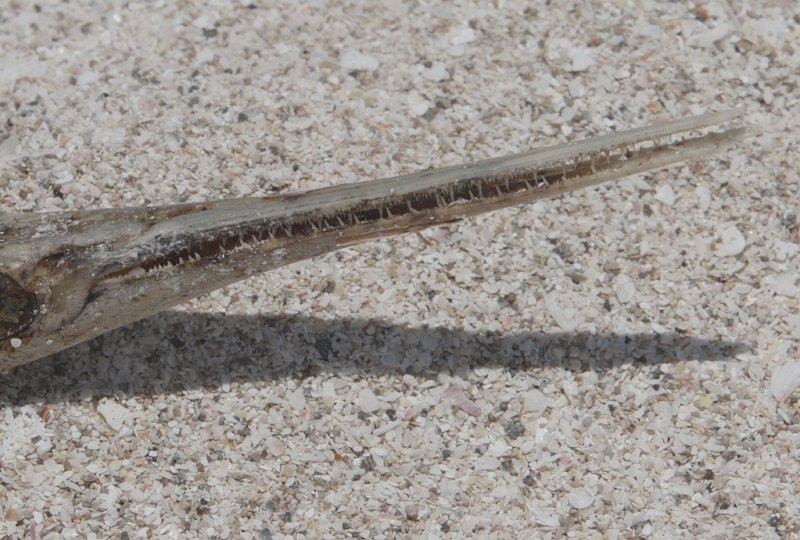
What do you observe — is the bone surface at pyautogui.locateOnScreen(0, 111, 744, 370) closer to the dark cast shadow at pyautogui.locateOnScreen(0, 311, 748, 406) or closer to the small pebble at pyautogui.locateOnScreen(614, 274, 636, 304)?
the dark cast shadow at pyautogui.locateOnScreen(0, 311, 748, 406)

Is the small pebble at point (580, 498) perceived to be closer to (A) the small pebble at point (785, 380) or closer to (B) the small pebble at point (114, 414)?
(A) the small pebble at point (785, 380)

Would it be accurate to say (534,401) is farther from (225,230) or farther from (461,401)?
(225,230)

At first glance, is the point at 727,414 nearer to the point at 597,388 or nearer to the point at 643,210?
the point at 597,388

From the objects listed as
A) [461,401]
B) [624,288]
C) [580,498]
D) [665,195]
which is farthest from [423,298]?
[665,195]

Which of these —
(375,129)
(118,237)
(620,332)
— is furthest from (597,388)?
(118,237)

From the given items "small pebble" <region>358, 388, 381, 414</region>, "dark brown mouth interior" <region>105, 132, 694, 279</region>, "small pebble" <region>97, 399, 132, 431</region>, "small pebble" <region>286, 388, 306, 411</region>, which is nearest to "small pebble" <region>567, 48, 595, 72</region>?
"dark brown mouth interior" <region>105, 132, 694, 279</region>
